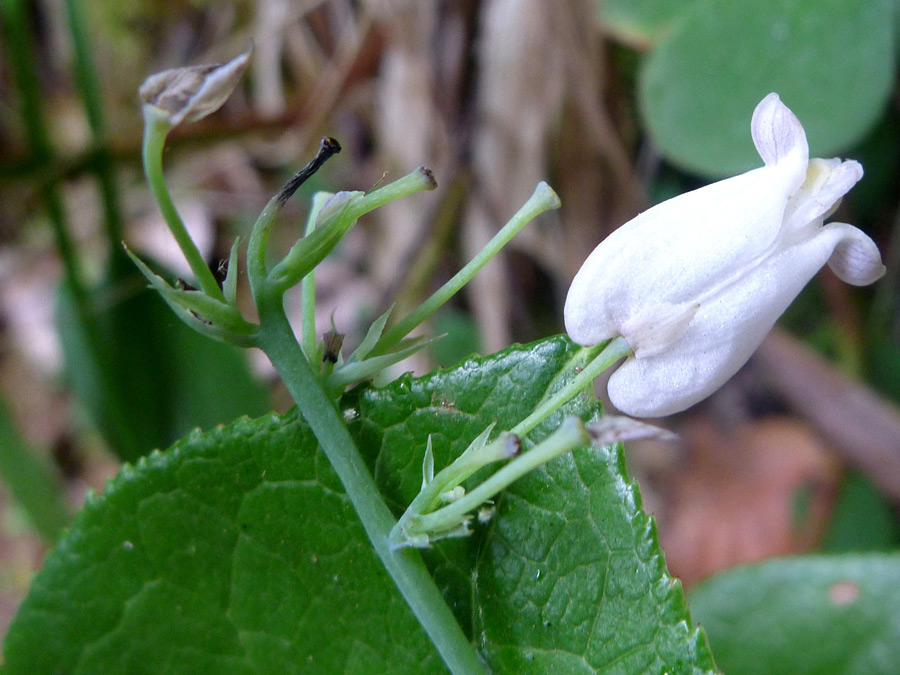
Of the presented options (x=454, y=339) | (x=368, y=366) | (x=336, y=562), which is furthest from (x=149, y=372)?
(x=368, y=366)

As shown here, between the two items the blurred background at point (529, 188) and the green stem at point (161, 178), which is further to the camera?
the blurred background at point (529, 188)

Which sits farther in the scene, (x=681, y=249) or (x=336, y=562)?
(x=336, y=562)

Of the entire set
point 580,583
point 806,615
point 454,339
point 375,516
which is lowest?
point 806,615

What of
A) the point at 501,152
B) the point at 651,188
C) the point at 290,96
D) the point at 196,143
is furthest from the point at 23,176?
the point at 651,188

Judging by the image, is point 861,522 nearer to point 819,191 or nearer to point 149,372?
point 819,191

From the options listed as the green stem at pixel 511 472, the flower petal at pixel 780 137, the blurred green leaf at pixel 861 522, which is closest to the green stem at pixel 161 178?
the green stem at pixel 511 472

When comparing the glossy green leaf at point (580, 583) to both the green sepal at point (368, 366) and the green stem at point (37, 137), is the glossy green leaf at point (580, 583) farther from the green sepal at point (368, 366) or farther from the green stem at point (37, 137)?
the green stem at point (37, 137)

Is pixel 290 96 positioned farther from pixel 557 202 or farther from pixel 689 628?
pixel 689 628
